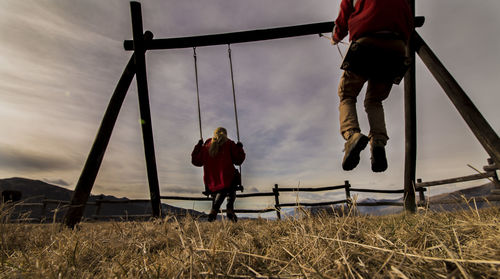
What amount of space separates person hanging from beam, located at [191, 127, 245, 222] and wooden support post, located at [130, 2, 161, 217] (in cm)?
85

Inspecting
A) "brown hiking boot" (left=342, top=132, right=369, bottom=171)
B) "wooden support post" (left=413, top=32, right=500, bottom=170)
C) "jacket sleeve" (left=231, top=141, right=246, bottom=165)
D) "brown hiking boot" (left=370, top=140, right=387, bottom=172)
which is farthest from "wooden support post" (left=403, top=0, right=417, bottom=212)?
"jacket sleeve" (left=231, top=141, right=246, bottom=165)

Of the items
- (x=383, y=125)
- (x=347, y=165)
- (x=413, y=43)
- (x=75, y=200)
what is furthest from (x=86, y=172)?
(x=413, y=43)

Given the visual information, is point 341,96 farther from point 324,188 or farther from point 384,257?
point 324,188

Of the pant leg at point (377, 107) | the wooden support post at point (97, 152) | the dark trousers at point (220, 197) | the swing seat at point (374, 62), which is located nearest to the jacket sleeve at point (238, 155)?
the dark trousers at point (220, 197)

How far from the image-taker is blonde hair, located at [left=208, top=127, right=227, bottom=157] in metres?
4.75

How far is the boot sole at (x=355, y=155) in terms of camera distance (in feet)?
7.29

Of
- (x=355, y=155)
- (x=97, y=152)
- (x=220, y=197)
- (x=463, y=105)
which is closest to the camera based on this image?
(x=355, y=155)

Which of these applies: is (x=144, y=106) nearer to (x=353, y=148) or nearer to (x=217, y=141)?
(x=217, y=141)

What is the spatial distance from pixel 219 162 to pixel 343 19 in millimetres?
3098

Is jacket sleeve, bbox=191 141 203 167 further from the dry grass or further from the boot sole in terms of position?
the dry grass

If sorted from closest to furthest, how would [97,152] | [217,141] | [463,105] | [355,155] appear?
[355,155], [463,105], [97,152], [217,141]

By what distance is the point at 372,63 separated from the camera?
231cm

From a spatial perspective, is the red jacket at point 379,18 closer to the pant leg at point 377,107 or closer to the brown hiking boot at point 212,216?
the pant leg at point 377,107

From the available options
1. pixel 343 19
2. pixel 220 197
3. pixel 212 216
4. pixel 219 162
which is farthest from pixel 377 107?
pixel 212 216
